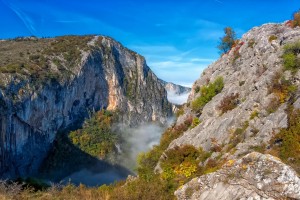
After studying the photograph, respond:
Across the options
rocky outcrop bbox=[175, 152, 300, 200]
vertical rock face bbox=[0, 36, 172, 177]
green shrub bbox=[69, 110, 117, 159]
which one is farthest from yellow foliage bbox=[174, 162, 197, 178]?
green shrub bbox=[69, 110, 117, 159]

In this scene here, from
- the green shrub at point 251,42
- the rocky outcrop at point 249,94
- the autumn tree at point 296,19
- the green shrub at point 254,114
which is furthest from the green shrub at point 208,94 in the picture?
the green shrub at point 254,114

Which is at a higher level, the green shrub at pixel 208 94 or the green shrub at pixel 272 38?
the green shrub at pixel 272 38

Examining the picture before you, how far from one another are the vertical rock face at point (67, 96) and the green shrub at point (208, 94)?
4585 centimetres

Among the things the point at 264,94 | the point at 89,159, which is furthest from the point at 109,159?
the point at 264,94

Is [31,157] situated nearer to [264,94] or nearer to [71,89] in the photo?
[71,89]

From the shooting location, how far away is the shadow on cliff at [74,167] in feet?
300

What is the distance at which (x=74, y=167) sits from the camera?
98125mm

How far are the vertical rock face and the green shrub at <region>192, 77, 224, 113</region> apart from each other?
45852 millimetres

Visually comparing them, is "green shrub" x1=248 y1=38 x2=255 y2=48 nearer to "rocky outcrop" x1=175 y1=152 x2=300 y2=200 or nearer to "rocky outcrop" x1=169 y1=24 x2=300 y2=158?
"rocky outcrop" x1=169 y1=24 x2=300 y2=158

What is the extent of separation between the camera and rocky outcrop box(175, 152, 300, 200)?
9.18m

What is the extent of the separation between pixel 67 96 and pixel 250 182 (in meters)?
93.9

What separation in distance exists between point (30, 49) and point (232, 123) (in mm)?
88862

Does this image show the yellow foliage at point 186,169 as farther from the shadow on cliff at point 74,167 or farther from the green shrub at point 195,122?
the shadow on cliff at point 74,167

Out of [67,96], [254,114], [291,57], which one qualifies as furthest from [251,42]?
[67,96]
